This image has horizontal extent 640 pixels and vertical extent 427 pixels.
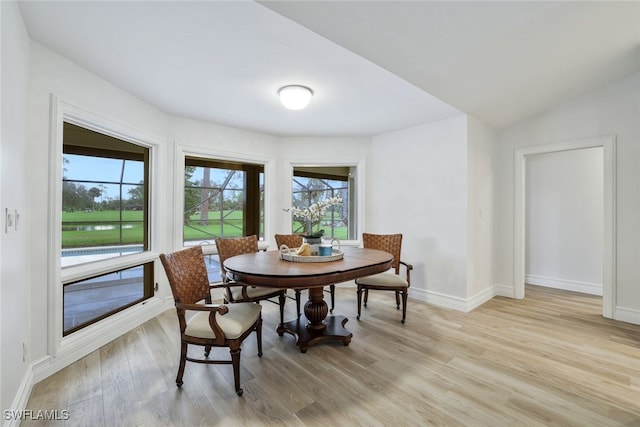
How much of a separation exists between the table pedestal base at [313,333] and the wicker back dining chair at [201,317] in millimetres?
394

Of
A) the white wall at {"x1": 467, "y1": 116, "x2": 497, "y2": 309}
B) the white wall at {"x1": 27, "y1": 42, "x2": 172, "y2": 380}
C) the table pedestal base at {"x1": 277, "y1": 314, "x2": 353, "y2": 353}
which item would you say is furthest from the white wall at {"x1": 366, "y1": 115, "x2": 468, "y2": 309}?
the white wall at {"x1": 27, "y1": 42, "x2": 172, "y2": 380}

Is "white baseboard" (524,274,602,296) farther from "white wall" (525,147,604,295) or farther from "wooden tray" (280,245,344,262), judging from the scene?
"wooden tray" (280,245,344,262)

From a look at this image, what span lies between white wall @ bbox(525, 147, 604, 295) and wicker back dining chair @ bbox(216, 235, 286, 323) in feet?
14.2

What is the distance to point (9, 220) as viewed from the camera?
1.56 m

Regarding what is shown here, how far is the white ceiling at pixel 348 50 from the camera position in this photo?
180 cm

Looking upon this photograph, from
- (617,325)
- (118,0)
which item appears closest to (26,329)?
(118,0)

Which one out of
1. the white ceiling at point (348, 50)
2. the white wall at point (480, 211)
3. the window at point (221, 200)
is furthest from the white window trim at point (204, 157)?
the white wall at point (480, 211)

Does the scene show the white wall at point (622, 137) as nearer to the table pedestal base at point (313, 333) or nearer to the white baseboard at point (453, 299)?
the white baseboard at point (453, 299)

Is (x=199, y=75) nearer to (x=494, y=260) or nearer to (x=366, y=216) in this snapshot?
(x=366, y=216)

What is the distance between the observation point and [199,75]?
8.28 ft

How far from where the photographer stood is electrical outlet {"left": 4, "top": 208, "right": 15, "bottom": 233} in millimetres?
1499

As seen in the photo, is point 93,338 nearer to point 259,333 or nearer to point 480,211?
point 259,333

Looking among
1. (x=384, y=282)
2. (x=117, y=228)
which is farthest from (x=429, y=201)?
(x=117, y=228)

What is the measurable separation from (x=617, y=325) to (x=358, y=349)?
291cm
